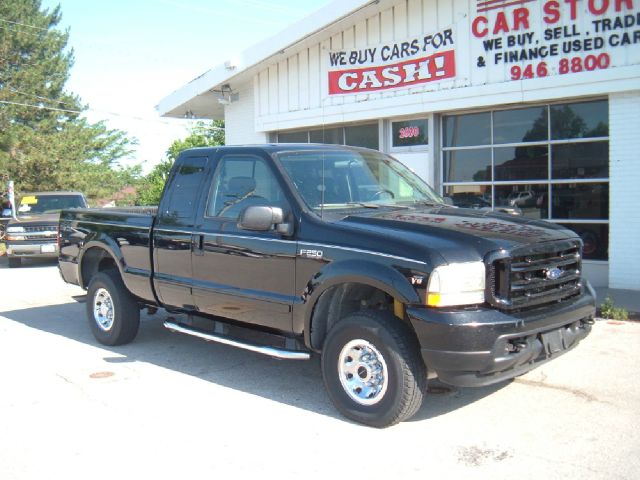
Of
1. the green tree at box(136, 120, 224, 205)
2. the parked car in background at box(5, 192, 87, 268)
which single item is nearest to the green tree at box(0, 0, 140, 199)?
the green tree at box(136, 120, 224, 205)

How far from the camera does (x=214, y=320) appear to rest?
6211 millimetres

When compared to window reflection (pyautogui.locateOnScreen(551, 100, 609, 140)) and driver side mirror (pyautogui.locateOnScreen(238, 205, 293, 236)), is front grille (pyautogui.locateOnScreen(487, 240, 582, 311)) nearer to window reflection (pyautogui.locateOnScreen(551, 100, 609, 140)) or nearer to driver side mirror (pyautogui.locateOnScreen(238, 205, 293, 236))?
driver side mirror (pyautogui.locateOnScreen(238, 205, 293, 236))

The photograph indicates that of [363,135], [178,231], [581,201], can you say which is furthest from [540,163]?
[178,231]

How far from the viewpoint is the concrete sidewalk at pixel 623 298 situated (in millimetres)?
8531

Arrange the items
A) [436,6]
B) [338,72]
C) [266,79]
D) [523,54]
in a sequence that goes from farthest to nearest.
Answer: [266,79], [338,72], [436,6], [523,54]

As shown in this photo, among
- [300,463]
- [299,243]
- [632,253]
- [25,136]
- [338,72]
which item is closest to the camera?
[300,463]

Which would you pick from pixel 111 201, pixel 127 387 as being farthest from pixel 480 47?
pixel 111 201

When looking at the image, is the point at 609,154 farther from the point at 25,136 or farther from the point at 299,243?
the point at 25,136

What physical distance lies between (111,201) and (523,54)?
2899 centimetres

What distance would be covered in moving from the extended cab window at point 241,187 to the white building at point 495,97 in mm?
4385

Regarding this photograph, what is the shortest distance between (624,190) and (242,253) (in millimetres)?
6579

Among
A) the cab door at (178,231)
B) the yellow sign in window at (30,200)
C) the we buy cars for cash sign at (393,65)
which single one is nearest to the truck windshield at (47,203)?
the yellow sign in window at (30,200)

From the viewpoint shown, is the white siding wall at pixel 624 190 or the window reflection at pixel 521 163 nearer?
the white siding wall at pixel 624 190

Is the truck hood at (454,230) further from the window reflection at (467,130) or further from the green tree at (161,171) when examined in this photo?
the green tree at (161,171)
